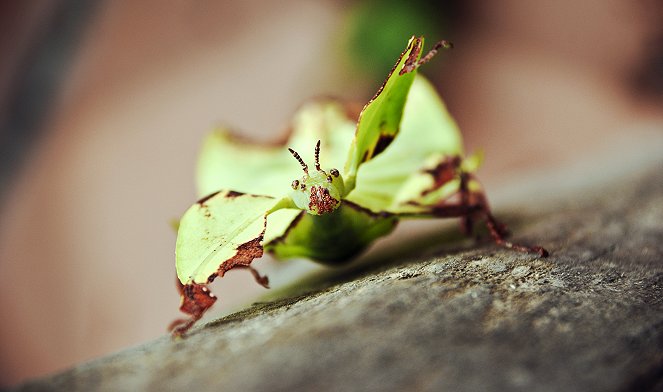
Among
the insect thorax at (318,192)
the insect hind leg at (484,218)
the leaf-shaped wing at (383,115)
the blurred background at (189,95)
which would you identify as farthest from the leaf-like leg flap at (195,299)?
the blurred background at (189,95)

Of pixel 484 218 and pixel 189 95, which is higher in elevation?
pixel 189 95

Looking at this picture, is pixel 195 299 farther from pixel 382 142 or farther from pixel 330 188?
pixel 382 142

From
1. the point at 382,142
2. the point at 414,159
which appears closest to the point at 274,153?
Answer: the point at 414,159

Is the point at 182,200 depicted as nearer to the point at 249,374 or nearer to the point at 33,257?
the point at 33,257

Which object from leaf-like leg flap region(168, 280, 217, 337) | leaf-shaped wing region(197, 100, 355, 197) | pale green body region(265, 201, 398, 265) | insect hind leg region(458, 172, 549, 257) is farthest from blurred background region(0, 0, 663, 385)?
leaf-like leg flap region(168, 280, 217, 337)

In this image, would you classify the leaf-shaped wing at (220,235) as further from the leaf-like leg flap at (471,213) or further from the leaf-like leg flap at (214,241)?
the leaf-like leg flap at (471,213)

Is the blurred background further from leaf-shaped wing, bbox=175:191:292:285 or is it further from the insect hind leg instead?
leaf-shaped wing, bbox=175:191:292:285

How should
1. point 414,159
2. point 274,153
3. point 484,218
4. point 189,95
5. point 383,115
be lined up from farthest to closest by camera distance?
point 189,95
point 274,153
point 414,159
point 484,218
point 383,115
